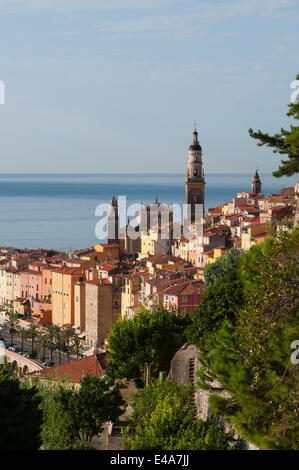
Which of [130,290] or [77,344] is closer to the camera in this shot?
[77,344]

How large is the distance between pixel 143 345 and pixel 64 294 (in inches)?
1141

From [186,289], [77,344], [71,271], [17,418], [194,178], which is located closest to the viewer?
[17,418]

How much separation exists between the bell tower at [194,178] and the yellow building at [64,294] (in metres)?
16.1

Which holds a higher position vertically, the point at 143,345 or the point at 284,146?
the point at 284,146

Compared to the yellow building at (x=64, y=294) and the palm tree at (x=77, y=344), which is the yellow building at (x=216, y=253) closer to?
the yellow building at (x=64, y=294)

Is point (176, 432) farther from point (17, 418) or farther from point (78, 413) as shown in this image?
point (78, 413)

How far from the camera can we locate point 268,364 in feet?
33.1

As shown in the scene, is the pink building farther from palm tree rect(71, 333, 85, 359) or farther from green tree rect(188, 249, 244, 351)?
green tree rect(188, 249, 244, 351)

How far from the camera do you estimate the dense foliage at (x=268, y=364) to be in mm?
9641

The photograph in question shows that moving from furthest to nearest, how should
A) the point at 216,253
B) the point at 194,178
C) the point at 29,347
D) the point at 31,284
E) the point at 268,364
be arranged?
the point at 194,178, the point at 31,284, the point at 216,253, the point at 29,347, the point at 268,364

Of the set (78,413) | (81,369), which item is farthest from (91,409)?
(81,369)

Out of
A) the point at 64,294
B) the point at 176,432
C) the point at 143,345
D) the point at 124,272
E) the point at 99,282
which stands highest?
the point at 124,272

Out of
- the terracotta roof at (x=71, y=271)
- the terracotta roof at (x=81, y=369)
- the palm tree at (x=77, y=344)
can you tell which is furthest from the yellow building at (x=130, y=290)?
the terracotta roof at (x=81, y=369)

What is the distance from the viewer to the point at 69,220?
122562 millimetres
